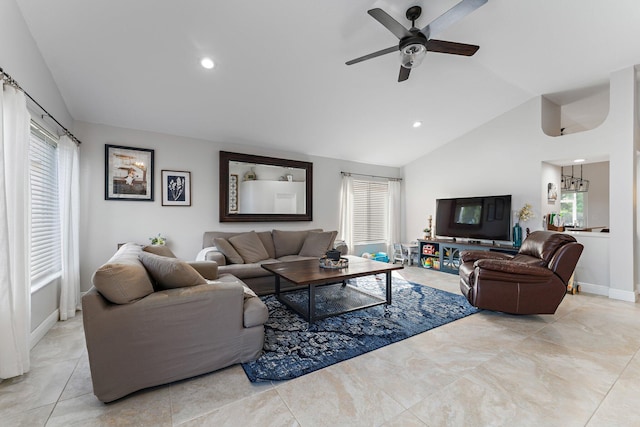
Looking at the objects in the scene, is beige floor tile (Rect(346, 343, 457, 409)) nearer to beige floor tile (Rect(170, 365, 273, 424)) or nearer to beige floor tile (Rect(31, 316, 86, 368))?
beige floor tile (Rect(170, 365, 273, 424))

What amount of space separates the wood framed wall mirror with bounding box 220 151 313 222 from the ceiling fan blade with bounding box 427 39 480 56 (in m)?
3.08

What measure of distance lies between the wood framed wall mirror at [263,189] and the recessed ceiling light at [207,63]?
1.60 m

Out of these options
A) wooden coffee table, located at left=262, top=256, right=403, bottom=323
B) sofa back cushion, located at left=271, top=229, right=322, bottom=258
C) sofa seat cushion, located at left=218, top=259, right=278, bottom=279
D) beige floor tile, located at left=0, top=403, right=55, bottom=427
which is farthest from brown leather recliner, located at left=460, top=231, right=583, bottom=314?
beige floor tile, located at left=0, top=403, right=55, bottom=427

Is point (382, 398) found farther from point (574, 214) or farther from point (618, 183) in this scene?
point (574, 214)

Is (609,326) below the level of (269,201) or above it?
below

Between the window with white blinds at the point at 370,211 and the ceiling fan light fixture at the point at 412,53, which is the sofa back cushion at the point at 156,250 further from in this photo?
the window with white blinds at the point at 370,211

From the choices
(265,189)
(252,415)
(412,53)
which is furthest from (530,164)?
(252,415)

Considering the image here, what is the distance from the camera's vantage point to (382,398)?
171 cm

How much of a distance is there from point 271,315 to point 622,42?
517cm

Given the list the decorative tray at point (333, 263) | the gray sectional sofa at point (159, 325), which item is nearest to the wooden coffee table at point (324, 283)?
the decorative tray at point (333, 263)

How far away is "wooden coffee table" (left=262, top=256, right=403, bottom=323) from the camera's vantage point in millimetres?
2799

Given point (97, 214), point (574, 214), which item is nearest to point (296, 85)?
point (97, 214)

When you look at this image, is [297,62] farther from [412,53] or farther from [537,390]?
[537,390]

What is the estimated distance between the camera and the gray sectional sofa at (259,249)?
371cm
